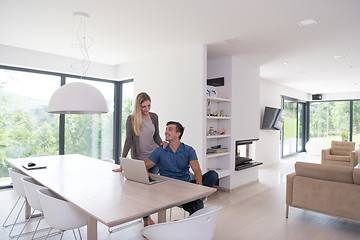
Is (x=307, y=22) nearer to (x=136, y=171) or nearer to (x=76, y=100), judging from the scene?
(x=136, y=171)

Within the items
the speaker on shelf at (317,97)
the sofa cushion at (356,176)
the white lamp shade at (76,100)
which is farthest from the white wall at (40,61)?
the speaker on shelf at (317,97)

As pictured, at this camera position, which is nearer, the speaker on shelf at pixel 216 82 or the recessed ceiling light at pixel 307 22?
the recessed ceiling light at pixel 307 22

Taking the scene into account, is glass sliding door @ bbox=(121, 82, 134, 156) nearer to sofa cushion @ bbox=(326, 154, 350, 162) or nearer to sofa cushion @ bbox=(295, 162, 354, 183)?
sofa cushion @ bbox=(295, 162, 354, 183)

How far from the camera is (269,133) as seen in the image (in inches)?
303

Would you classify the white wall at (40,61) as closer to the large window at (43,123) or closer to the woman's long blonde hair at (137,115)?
the large window at (43,123)

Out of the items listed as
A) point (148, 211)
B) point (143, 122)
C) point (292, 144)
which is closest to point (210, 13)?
point (143, 122)

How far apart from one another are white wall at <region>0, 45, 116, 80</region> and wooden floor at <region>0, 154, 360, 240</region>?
2.26m

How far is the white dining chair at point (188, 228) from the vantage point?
1.47m

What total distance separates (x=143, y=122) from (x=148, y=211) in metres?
1.45

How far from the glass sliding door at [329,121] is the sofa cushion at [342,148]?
114 inches

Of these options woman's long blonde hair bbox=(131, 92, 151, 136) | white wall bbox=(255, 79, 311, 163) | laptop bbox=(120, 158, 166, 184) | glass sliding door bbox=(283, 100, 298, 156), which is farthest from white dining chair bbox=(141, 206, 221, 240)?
glass sliding door bbox=(283, 100, 298, 156)

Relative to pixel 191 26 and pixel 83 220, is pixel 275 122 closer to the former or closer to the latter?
pixel 191 26

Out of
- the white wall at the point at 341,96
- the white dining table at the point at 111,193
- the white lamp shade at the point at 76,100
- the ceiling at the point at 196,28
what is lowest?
the white dining table at the point at 111,193

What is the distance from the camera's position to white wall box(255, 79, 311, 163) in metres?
7.33
